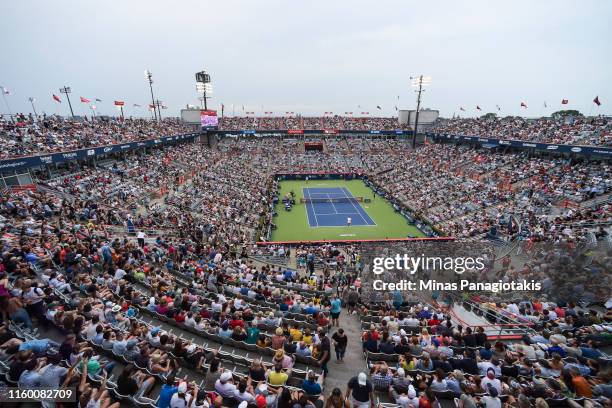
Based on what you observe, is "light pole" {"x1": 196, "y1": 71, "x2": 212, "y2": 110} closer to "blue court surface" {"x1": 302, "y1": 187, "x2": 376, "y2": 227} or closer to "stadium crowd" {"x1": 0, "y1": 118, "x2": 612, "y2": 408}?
"blue court surface" {"x1": 302, "y1": 187, "x2": 376, "y2": 227}

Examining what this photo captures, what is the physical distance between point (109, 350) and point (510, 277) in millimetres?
14796

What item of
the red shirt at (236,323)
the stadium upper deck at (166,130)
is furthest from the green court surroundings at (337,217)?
the stadium upper deck at (166,130)

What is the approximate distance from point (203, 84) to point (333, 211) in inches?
1638

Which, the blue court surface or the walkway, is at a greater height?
the walkway

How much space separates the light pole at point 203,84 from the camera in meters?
58.4

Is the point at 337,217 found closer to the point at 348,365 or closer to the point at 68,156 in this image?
the point at 348,365

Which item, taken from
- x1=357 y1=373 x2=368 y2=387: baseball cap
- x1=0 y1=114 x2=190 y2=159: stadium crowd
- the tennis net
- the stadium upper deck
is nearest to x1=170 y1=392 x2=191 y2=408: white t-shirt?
x1=357 y1=373 x2=368 y2=387: baseball cap

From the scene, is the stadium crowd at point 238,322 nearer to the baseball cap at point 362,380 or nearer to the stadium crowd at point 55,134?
the baseball cap at point 362,380

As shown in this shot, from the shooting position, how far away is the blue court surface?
3341 centimetres

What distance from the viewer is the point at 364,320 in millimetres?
10688

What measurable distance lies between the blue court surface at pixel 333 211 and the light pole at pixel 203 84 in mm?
32567

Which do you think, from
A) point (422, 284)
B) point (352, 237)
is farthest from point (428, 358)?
point (352, 237)

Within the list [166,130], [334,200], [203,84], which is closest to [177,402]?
[334,200]

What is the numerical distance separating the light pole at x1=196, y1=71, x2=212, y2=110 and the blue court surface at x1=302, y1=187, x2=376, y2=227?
32.6 metres
